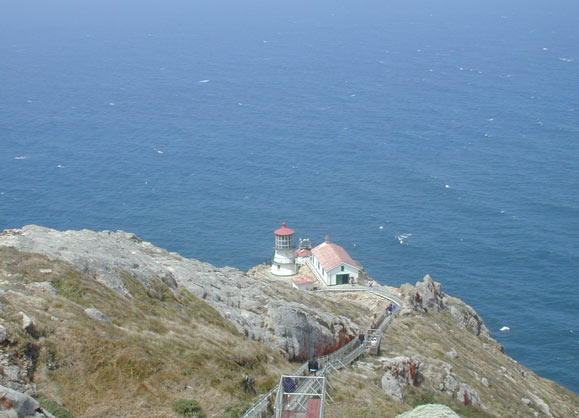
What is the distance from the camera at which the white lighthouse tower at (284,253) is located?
78.6 m

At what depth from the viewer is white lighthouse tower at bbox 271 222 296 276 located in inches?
3095

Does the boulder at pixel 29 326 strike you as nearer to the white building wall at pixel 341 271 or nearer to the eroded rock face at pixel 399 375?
the eroded rock face at pixel 399 375

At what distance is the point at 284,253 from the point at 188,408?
5061cm

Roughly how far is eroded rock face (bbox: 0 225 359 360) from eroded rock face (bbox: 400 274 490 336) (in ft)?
65.1

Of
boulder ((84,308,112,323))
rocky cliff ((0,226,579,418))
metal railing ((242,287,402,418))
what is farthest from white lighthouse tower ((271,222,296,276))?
boulder ((84,308,112,323))

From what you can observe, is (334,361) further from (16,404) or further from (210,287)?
(16,404)

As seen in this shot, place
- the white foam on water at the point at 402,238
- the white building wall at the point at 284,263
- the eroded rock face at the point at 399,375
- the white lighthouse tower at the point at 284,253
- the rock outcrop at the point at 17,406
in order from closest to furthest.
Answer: the rock outcrop at the point at 17,406, the eroded rock face at the point at 399,375, the white lighthouse tower at the point at 284,253, the white building wall at the point at 284,263, the white foam on water at the point at 402,238

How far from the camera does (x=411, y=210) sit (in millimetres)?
126438

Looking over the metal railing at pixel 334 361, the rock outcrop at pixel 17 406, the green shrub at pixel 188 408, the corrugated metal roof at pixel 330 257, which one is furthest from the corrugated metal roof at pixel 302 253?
the rock outcrop at pixel 17 406

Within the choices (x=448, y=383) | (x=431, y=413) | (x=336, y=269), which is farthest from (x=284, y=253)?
(x=431, y=413)

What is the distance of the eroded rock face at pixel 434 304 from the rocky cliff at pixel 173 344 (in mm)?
5901

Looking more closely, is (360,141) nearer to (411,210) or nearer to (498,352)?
(411,210)

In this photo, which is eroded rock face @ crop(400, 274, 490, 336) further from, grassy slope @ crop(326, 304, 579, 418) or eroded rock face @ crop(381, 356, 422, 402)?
eroded rock face @ crop(381, 356, 422, 402)

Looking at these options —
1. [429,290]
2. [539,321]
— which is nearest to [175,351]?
[429,290]
